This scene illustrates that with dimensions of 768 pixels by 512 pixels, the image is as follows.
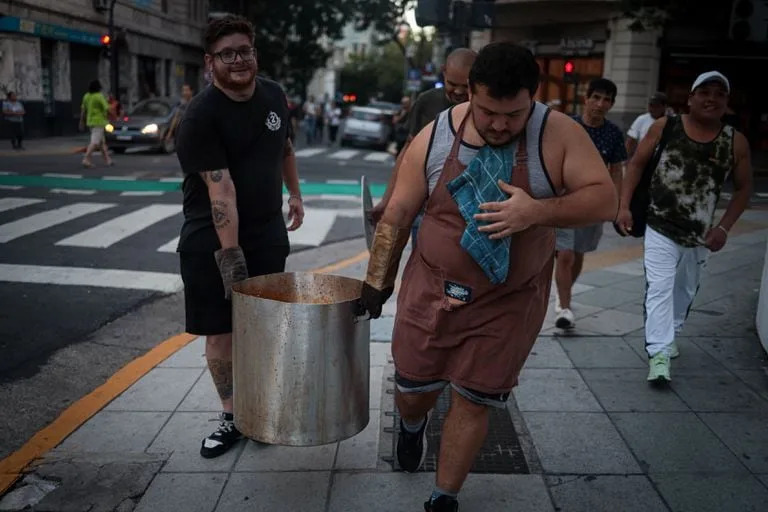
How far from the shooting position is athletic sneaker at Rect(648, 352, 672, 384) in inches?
173

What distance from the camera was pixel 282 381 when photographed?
9.88ft

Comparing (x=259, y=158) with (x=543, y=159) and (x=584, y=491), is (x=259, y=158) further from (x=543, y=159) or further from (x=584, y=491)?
(x=584, y=491)

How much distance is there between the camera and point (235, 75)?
3.33 metres

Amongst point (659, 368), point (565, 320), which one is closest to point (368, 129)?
point (565, 320)

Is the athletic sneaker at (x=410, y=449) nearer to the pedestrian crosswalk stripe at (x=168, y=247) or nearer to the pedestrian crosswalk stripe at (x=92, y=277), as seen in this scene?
the pedestrian crosswalk stripe at (x=92, y=277)

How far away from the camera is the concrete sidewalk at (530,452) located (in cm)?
316

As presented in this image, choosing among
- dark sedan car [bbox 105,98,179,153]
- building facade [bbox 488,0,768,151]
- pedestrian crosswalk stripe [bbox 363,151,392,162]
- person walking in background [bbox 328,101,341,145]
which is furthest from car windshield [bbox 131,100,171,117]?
building facade [bbox 488,0,768,151]

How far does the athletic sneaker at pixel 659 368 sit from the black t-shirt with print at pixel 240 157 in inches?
90.4

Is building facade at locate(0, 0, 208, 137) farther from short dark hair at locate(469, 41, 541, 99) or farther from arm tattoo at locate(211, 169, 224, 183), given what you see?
short dark hair at locate(469, 41, 541, 99)

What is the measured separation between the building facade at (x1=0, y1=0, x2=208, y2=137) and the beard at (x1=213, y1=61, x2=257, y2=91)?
6.68m

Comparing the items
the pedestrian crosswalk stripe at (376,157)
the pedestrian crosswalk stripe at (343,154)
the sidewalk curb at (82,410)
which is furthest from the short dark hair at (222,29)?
the pedestrian crosswalk stripe at (343,154)

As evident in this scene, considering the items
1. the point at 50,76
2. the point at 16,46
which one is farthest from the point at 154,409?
the point at 50,76

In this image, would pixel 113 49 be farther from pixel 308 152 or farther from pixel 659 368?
pixel 659 368

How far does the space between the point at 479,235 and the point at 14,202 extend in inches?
369
